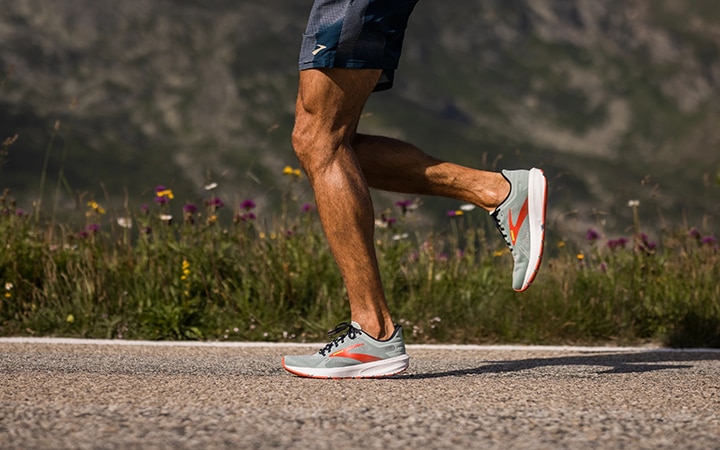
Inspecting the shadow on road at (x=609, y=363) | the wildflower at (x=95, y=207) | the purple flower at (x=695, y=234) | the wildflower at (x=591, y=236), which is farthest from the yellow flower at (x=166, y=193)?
the purple flower at (x=695, y=234)

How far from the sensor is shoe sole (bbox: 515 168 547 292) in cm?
373

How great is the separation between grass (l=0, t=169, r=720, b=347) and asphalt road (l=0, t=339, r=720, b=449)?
1.32 m

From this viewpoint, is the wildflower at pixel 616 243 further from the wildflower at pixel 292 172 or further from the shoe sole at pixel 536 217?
the shoe sole at pixel 536 217

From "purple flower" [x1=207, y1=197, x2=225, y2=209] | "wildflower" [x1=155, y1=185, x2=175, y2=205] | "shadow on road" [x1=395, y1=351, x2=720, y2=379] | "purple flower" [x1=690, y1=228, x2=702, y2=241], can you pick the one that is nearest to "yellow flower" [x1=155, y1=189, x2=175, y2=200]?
"wildflower" [x1=155, y1=185, x2=175, y2=205]

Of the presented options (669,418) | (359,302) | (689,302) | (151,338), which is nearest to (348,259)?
(359,302)

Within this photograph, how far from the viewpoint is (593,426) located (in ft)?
8.02

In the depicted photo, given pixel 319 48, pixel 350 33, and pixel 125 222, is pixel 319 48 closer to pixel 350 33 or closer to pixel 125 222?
pixel 350 33

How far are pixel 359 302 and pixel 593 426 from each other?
1.34 meters

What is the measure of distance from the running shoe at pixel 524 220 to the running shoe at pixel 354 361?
21.3 inches

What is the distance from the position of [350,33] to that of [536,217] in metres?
0.97

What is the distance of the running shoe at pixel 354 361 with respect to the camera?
356 centimetres

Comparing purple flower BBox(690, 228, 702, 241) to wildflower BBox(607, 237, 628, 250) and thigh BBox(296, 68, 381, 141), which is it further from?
thigh BBox(296, 68, 381, 141)

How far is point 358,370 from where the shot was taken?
11.7ft

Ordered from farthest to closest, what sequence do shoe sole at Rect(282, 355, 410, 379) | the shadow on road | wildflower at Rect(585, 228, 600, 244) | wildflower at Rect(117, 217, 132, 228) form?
wildflower at Rect(585, 228, 600, 244) < wildflower at Rect(117, 217, 132, 228) < the shadow on road < shoe sole at Rect(282, 355, 410, 379)
